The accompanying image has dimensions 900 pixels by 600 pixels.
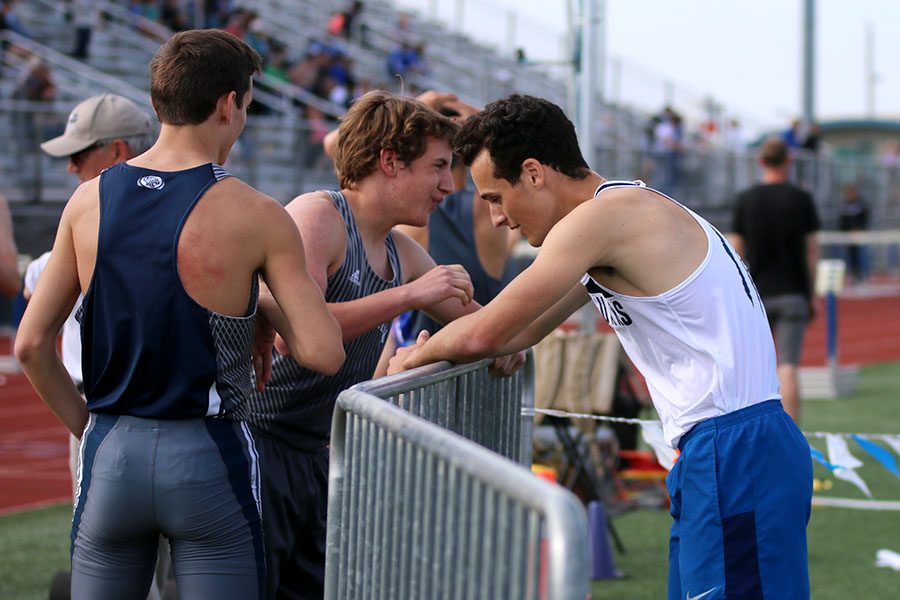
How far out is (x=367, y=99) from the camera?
3805mm

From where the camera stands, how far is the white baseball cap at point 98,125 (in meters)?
4.21

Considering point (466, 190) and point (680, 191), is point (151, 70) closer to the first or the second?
point (466, 190)

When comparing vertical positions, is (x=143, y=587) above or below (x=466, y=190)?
below

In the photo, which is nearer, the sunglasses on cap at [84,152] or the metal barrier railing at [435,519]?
the metal barrier railing at [435,519]

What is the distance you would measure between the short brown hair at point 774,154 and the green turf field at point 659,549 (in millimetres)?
2065

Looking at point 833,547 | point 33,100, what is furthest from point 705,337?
point 33,100

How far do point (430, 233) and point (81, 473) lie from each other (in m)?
3.11

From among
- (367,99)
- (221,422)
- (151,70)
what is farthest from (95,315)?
(367,99)

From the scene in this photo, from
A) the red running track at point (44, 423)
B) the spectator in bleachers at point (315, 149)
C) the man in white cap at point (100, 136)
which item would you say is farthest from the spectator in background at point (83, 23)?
the man in white cap at point (100, 136)

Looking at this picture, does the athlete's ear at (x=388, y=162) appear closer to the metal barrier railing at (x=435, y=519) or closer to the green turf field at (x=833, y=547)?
the metal barrier railing at (x=435, y=519)

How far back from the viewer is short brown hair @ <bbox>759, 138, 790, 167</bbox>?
29.2 feet

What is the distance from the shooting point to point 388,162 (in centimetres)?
379

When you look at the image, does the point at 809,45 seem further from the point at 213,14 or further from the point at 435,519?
→ the point at 435,519

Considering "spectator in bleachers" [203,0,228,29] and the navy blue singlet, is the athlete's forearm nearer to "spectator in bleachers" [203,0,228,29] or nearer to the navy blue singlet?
the navy blue singlet
